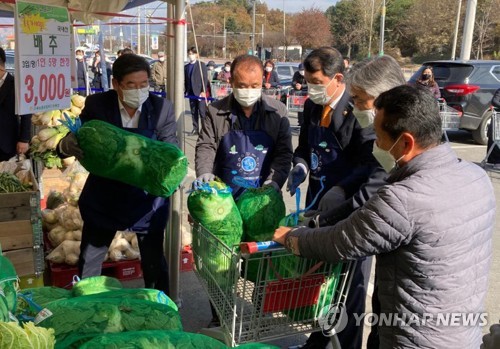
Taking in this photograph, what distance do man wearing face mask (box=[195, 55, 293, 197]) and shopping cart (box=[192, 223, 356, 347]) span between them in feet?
2.57

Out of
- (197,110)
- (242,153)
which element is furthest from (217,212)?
(197,110)

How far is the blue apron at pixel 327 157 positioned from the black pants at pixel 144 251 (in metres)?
1.06

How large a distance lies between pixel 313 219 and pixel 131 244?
2.50 meters

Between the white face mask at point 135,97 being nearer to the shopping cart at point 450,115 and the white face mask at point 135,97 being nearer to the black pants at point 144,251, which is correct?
the black pants at point 144,251

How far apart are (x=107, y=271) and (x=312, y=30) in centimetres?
6140

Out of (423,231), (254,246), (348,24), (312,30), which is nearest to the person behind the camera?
(423,231)

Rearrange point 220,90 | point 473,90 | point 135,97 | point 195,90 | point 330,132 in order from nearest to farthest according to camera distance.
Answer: point 330,132 < point 135,97 < point 473,90 < point 195,90 < point 220,90

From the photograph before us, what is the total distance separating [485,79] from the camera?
1182 cm

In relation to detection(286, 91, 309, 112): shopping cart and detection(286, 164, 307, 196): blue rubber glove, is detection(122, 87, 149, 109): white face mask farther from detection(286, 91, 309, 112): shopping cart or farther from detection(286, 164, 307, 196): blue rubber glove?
detection(286, 91, 309, 112): shopping cart

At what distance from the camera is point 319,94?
3082mm

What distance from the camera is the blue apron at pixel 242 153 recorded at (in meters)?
3.31

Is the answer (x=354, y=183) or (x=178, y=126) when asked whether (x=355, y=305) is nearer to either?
(x=354, y=183)

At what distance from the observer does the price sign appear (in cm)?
302

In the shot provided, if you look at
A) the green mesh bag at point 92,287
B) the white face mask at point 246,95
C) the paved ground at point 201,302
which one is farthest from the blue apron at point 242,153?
the green mesh bag at point 92,287
